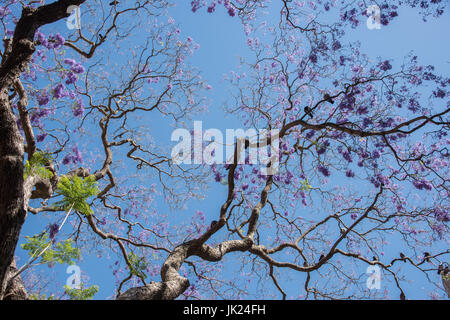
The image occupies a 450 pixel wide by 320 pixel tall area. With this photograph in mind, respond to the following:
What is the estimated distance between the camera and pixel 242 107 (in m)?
7.41

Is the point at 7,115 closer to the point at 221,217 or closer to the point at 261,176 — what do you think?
the point at 221,217

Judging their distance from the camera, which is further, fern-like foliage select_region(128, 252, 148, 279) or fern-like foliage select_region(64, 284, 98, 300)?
fern-like foliage select_region(128, 252, 148, 279)

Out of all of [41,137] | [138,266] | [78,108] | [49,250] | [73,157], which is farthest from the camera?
[73,157]

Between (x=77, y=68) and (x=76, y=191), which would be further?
(x=77, y=68)

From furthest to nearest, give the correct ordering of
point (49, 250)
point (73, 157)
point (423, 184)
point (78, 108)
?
1. point (73, 157)
2. point (78, 108)
3. point (423, 184)
4. point (49, 250)

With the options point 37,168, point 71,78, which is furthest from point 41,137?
point 37,168

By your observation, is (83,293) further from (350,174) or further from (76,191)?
(350,174)

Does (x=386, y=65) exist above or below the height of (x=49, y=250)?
above

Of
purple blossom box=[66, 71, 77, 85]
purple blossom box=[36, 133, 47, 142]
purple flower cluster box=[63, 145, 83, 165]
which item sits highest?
purple blossom box=[66, 71, 77, 85]

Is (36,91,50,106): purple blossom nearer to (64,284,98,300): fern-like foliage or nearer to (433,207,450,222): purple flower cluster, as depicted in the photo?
(64,284,98,300): fern-like foliage

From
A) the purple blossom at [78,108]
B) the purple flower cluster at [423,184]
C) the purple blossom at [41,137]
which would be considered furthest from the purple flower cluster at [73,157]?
the purple flower cluster at [423,184]

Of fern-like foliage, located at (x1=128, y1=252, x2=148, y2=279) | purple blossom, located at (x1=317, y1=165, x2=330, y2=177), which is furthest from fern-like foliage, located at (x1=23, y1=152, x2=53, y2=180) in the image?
purple blossom, located at (x1=317, y1=165, x2=330, y2=177)
